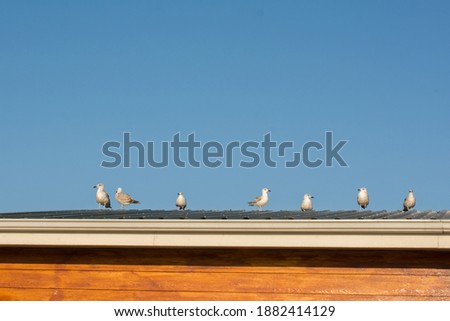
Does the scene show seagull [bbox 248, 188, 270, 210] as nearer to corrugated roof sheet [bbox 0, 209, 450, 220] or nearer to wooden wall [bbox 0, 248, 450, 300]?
corrugated roof sheet [bbox 0, 209, 450, 220]

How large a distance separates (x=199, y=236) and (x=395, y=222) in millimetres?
1839

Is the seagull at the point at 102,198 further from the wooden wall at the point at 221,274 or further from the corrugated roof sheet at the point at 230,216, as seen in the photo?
the wooden wall at the point at 221,274

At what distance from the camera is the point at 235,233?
7613 millimetres

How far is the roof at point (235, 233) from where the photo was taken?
7.28m

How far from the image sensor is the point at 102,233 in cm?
784

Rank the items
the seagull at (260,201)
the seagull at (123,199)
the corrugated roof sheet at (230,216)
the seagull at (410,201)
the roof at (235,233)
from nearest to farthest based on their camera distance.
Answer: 1. the roof at (235,233)
2. the corrugated roof sheet at (230,216)
3. the seagull at (410,201)
4. the seagull at (123,199)
5. the seagull at (260,201)

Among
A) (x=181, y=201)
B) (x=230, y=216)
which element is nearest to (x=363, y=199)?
(x=181, y=201)

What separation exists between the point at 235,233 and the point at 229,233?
59 mm

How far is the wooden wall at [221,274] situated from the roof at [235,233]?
318mm

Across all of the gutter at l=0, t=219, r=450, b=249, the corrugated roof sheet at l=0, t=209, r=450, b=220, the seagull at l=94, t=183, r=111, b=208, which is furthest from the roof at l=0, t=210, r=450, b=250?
the seagull at l=94, t=183, r=111, b=208

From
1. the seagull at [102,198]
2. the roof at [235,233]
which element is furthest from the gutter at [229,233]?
the seagull at [102,198]

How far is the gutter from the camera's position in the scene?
7281mm
